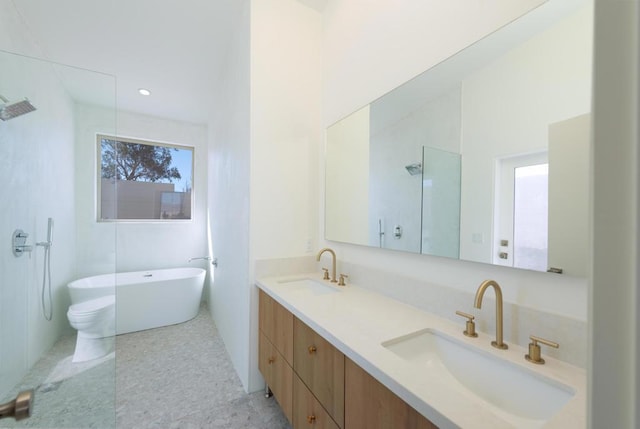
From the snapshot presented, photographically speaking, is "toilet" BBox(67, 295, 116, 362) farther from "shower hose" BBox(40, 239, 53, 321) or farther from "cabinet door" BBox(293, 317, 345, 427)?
"cabinet door" BBox(293, 317, 345, 427)

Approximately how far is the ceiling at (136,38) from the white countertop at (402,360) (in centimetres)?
223

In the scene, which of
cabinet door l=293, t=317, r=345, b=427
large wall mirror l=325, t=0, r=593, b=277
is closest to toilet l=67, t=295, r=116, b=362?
cabinet door l=293, t=317, r=345, b=427

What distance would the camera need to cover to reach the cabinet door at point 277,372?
1.41m

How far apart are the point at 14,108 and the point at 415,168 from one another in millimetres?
2824

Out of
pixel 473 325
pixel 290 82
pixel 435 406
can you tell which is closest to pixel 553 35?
pixel 473 325

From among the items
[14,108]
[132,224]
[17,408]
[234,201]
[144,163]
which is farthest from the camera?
[144,163]

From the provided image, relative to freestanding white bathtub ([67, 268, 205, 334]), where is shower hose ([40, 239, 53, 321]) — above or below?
above

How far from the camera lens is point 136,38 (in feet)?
7.38

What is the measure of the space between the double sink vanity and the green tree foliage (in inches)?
132

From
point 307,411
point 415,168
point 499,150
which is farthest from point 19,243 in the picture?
point 499,150

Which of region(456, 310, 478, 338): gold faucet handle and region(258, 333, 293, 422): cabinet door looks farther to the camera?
region(258, 333, 293, 422): cabinet door

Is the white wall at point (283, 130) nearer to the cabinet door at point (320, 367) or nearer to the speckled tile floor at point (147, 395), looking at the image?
the speckled tile floor at point (147, 395)

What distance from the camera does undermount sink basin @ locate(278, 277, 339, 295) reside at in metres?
1.77

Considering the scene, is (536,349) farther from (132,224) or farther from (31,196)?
(132,224)
